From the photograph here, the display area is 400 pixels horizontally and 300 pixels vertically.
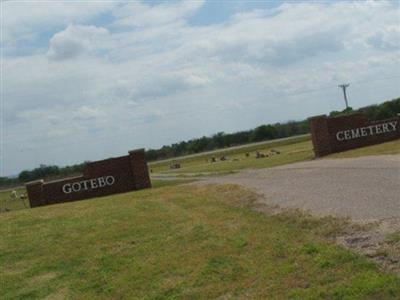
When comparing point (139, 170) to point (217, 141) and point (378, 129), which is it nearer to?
point (378, 129)

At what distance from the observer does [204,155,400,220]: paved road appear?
9.47m

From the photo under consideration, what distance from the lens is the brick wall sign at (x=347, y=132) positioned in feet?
90.3

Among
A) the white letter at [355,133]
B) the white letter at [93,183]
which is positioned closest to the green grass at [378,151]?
the white letter at [355,133]

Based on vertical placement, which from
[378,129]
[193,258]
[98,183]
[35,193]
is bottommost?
[193,258]

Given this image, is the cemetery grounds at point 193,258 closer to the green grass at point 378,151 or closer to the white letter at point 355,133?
the green grass at point 378,151

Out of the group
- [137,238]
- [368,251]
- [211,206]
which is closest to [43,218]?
[211,206]

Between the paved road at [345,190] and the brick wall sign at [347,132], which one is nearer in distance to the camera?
the paved road at [345,190]

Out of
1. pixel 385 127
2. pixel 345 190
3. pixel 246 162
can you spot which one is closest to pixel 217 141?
pixel 246 162

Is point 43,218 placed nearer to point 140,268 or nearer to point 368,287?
point 140,268

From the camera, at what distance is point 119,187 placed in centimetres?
2581

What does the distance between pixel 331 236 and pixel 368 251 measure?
1214mm

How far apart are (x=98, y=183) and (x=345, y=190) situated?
15185 mm

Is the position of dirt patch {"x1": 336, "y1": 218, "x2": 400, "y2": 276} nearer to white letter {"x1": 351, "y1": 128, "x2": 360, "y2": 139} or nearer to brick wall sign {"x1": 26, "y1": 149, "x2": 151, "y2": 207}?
brick wall sign {"x1": 26, "y1": 149, "x2": 151, "y2": 207}

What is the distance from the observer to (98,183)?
25531mm
